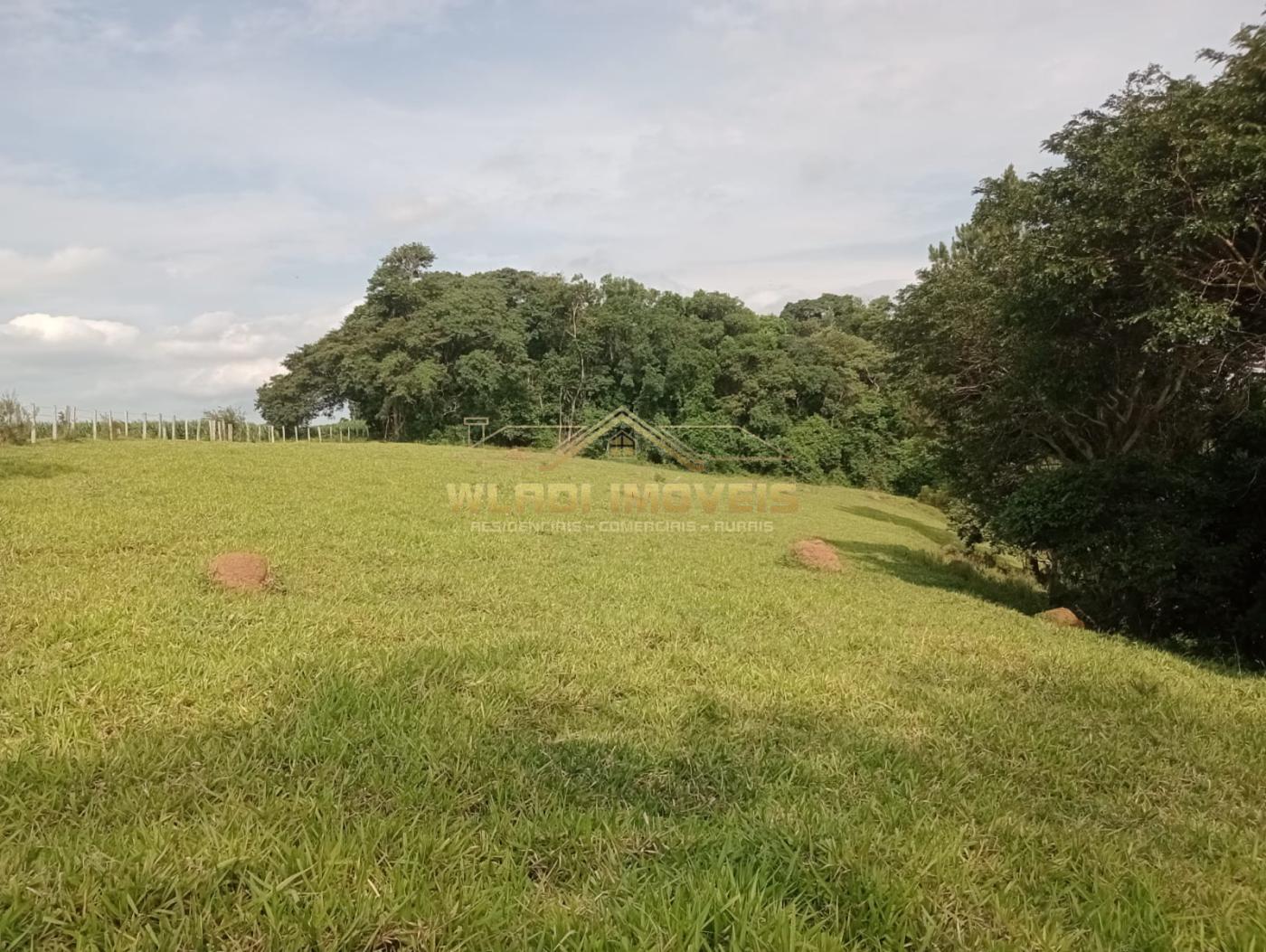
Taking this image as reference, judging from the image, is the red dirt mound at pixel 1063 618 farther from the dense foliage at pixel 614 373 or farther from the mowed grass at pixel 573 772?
the dense foliage at pixel 614 373

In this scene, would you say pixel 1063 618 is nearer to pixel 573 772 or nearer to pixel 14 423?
pixel 573 772

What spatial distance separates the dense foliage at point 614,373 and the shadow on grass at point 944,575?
→ 829 inches

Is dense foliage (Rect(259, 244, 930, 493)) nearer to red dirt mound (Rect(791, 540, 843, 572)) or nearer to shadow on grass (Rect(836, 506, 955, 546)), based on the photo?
shadow on grass (Rect(836, 506, 955, 546))

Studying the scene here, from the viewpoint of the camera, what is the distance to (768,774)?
308cm

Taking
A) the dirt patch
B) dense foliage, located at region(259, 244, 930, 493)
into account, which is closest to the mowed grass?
the dirt patch

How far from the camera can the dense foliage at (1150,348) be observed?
669 centimetres

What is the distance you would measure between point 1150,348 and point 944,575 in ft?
20.5

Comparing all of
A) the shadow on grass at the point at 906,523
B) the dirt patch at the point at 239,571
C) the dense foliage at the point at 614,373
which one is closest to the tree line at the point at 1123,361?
the shadow on grass at the point at 906,523

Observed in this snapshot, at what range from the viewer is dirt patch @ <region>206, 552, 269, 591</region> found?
5.45 m

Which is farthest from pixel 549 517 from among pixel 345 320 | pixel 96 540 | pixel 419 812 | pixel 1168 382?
pixel 345 320

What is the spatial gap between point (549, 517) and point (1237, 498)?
31.5 feet

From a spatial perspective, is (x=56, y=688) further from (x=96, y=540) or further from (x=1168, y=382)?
(x=1168, y=382)

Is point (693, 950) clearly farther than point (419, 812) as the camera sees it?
No

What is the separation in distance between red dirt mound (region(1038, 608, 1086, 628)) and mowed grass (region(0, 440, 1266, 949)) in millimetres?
1523
